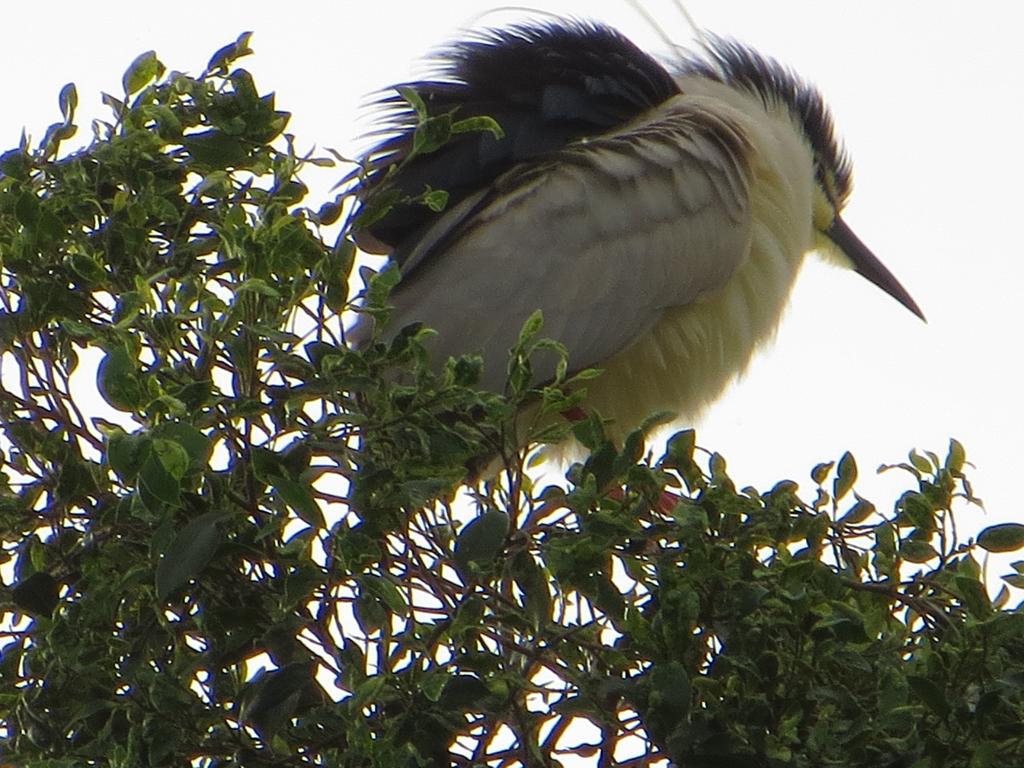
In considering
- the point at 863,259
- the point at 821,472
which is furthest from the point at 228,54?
the point at 863,259

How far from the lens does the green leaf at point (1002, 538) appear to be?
4.99 feet

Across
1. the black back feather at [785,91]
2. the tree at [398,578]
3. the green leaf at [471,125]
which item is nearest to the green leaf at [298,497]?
the tree at [398,578]

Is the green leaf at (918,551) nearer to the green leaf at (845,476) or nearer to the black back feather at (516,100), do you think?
the green leaf at (845,476)

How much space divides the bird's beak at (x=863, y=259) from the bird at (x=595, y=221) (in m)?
0.47

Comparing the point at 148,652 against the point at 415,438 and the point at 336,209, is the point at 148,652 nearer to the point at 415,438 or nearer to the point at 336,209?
the point at 415,438

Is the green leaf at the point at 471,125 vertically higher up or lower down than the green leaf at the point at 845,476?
higher up

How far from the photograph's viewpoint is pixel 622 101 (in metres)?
2.84

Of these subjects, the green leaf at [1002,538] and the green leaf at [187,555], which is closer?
the green leaf at [187,555]

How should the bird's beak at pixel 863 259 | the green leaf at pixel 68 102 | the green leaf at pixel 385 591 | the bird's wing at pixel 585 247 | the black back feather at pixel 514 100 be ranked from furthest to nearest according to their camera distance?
the bird's beak at pixel 863 259
the black back feather at pixel 514 100
the bird's wing at pixel 585 247
the green leaf at pixel 68 102
the green leaf at pixel 385 591

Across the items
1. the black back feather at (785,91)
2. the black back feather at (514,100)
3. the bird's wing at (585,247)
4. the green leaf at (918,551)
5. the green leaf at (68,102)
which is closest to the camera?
the green leaf at (918,551)

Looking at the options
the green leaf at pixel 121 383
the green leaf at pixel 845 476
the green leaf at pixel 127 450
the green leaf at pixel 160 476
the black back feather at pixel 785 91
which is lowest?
the green leaf at pixel 845 476

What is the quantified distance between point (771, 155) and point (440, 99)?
69 cm

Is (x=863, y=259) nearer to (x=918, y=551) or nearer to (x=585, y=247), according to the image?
(x=585, y=247)

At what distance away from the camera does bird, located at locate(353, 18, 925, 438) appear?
8.10ft
